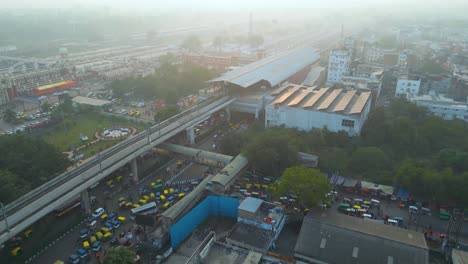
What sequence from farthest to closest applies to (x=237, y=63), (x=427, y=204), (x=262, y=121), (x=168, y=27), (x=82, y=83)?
(x=168, y=27) → (x=237, y=63) → (x=82, y=83) → (x=262, y=121) → (x=427, y=204)

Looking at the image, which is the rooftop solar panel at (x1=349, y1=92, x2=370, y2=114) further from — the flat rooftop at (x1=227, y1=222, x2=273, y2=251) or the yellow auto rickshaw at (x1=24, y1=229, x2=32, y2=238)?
the yellow auto rickshaw at (x1=24, y1=229, x2=32, y2=238)

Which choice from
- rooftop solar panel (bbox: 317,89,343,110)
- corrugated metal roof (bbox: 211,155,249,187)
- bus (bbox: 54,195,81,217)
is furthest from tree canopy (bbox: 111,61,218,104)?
bus (bbox: 54,195,81,217)

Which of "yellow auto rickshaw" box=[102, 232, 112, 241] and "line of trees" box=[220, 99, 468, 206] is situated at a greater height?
"line of trees" box=[220, 99, 468, 206]

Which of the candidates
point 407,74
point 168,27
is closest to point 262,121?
point 407,74

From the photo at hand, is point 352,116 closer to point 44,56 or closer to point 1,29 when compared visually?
point 44,56

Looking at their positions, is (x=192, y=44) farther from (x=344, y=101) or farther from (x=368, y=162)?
(x=368, y=162)

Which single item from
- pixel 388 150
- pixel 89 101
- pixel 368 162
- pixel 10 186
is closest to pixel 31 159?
pixel 10 186
